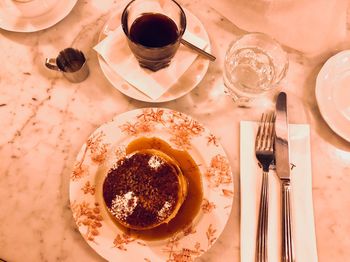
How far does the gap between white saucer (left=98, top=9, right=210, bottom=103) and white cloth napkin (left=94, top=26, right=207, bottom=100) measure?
0.01 metres

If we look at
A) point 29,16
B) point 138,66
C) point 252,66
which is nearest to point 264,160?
point 252,66

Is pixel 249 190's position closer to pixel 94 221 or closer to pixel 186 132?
pixel 186 132

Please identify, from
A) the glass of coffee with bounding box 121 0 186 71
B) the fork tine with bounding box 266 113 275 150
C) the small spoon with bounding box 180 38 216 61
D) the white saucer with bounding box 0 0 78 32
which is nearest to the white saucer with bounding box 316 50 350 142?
the fork tine with bounding box 266 113 275 150

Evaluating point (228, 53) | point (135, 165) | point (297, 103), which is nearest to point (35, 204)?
point (135, 165)

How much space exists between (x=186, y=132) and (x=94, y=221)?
1.11ft

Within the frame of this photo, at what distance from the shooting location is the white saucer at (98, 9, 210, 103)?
1104 millimetres

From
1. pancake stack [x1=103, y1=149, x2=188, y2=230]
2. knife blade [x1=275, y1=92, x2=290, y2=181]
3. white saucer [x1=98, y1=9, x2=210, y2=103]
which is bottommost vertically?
pancake stack [x1=103, y1=149, x2=188, y2=230]

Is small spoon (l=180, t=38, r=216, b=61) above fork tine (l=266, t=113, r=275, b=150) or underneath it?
above

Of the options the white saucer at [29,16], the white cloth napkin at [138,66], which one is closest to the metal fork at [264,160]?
the white cloth napkin at [138,66]

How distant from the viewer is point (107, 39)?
1.14 meters

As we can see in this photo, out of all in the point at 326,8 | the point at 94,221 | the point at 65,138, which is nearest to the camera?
the point at 94,221

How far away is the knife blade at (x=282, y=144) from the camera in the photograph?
1032 millimetres

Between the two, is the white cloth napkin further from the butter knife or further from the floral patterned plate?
the butter knife

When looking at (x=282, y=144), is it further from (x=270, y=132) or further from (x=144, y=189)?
(x=144, y=189)
